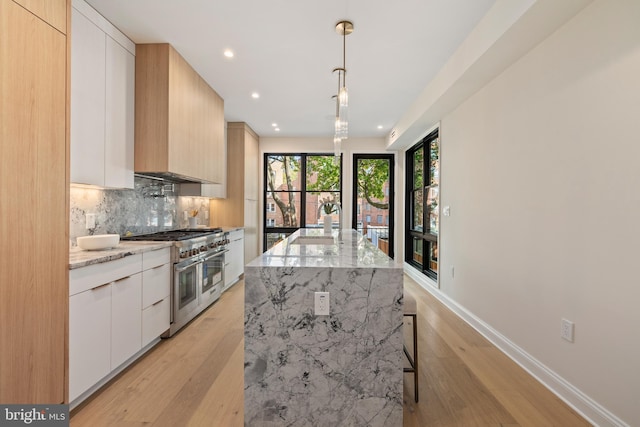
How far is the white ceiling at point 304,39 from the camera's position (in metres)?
2.27

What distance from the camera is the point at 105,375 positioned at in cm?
199

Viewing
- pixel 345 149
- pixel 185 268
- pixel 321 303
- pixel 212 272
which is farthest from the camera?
pixel 345 149

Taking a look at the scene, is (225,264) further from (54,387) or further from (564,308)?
(564,308)

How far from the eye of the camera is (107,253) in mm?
2064

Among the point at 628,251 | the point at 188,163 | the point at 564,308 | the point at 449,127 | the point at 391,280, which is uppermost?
the point at 449,127

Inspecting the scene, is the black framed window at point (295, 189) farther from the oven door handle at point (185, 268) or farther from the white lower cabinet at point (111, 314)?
the white lower cabinet at point (111, 314)

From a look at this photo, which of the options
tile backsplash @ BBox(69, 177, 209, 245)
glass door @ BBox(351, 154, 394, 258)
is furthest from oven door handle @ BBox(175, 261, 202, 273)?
glass door @ BBox(351, 154, 394, 258)

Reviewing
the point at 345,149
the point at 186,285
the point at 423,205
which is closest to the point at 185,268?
the point at 186,285

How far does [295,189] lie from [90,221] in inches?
162

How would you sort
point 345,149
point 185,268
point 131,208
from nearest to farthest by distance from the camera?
point 185,268 < point 131,208 < point 345,149

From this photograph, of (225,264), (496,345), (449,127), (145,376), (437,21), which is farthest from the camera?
(225,264)

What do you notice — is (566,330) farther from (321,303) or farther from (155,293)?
(155,293)

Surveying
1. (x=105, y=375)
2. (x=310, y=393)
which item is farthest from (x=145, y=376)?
(x=310, y=393)

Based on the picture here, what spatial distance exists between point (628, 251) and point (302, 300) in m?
1.64
